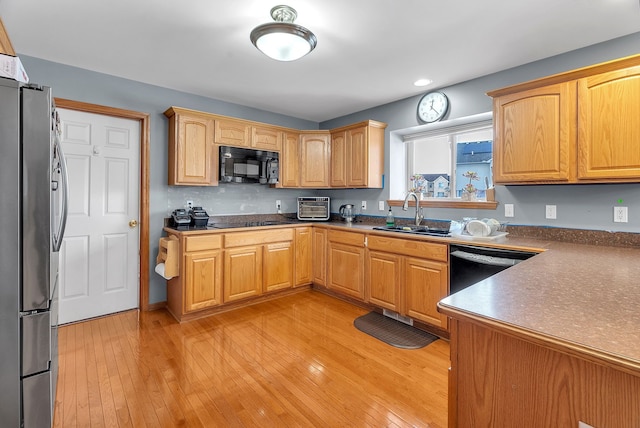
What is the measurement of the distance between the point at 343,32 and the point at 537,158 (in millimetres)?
1729

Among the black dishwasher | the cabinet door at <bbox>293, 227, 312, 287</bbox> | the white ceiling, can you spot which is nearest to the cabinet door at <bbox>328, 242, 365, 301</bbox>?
the cabinet door at <bbox>293, 227, 312, 287</bbox>

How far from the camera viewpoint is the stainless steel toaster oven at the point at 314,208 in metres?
4.27

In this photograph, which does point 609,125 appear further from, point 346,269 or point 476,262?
point 346,269

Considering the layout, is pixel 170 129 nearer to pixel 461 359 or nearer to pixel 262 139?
→ pixel 262 139

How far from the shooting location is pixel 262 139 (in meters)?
3.79

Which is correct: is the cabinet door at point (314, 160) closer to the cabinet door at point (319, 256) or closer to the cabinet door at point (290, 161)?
the cabinet door at point (290, 161)

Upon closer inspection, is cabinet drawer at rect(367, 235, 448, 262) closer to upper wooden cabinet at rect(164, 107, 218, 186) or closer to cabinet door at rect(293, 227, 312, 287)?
cabinet door at rect(293, 227, 312, 287)

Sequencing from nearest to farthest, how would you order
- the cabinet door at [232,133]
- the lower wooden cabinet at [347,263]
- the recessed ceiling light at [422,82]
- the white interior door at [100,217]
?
the white interior door at [100,217] → the recessed ceiling light at [422,82] → the lower wooden cabinet at [347,263] → the cabinet door at [232,133]

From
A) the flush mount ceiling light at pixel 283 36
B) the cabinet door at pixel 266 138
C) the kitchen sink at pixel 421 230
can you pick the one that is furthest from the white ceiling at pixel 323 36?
the kitchen sink at pixel 421 230

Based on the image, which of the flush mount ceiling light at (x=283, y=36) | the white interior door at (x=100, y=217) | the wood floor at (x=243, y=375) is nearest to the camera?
the wood floor at (x=243, y=375)

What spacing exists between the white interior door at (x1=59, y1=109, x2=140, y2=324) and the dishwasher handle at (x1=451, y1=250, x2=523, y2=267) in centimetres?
318

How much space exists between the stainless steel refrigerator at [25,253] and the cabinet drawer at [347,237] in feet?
8.41

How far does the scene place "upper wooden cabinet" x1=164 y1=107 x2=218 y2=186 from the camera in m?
3.18

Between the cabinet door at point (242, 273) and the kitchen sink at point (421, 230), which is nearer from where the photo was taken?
the kitchen sink at point (421, 230)
